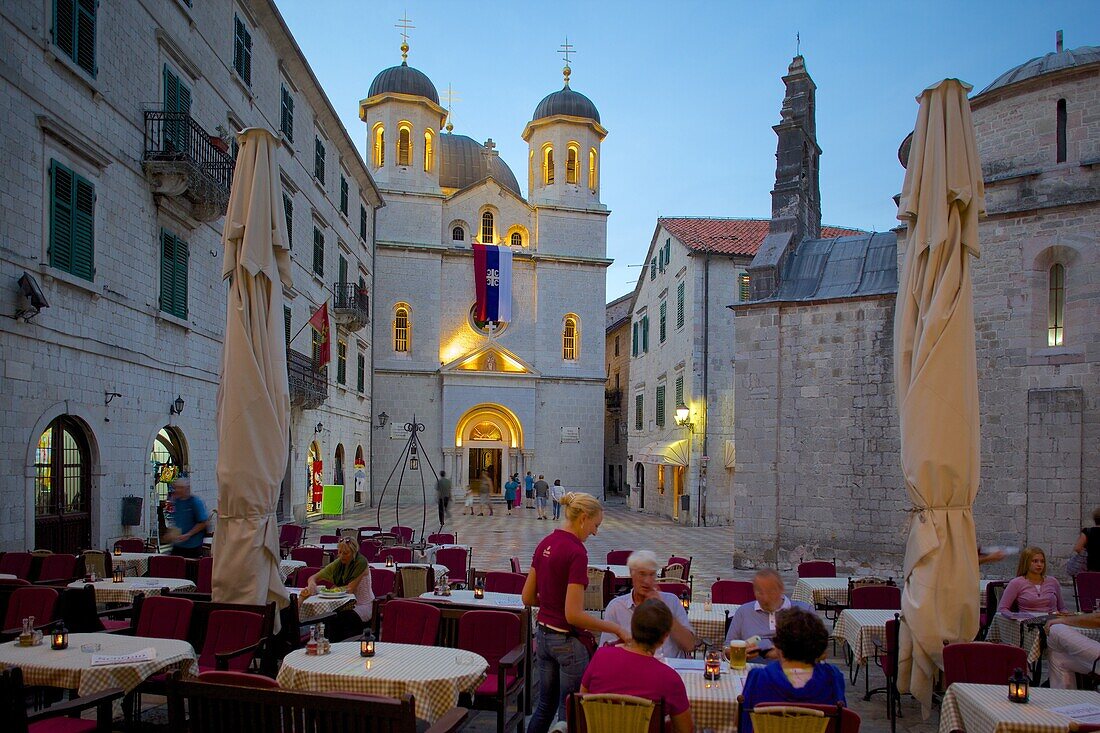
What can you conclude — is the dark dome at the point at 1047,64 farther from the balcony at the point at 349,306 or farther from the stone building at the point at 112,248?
the balcony at the point at 349,306

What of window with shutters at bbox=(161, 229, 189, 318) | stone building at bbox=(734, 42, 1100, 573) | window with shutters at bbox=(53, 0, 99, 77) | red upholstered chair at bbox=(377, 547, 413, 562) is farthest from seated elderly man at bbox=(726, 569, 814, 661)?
window with shutters at bbox=(161, 229, 189, 318)

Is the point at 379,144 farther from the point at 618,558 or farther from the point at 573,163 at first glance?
the point at 618,558

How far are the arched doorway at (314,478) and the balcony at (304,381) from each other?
203 cm

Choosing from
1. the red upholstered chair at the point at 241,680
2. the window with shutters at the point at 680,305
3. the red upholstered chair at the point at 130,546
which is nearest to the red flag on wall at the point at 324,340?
the red upholstered chair at the point at 130,546

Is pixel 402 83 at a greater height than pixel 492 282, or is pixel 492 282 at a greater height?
pixel 402 83

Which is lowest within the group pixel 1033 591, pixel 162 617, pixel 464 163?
pixel 162 617

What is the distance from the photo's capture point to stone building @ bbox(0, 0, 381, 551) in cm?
1148

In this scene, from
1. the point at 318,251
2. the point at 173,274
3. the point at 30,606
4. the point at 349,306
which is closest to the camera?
the point at 30,606

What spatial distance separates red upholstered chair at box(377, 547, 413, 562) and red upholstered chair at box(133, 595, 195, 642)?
4.05 meters

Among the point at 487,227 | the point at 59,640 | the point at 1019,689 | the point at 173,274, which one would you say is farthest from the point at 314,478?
the point at 1019,689

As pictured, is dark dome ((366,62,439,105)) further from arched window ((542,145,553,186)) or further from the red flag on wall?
the red flag on wall

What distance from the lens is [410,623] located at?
7.04 meters

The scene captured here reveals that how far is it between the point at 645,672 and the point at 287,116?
22719 mm

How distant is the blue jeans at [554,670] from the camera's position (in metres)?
5.33
